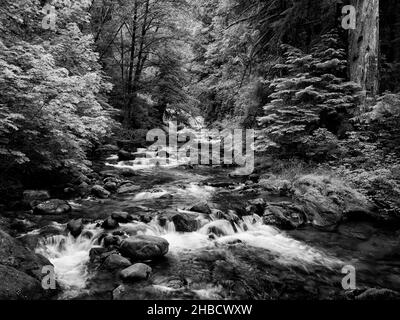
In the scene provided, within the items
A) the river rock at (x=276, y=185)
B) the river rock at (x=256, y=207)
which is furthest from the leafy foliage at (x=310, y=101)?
the river rock at (x=256, y=207)

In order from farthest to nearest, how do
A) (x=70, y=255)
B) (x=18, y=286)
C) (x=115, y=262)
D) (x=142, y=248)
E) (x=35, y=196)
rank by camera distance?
(x=35, y=196) < (x=70, y=255) < (x=142, y=248) < (x=115, y=262) < (x=18, y=286)

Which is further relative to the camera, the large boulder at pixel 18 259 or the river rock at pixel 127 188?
the river rock at pixel 127 188

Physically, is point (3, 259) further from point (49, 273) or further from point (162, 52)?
point (162, 52)

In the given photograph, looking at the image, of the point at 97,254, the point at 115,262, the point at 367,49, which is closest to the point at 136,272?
the point at 115,262

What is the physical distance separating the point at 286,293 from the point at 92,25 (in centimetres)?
1850

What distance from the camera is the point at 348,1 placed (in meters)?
11.3

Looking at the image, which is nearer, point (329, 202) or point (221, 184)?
point (329, 202)

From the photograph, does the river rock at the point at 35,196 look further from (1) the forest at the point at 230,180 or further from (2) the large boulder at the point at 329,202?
(2) the large boulder at the point at 329,202

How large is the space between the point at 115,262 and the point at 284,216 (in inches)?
172

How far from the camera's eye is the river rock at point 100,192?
9.25 metres

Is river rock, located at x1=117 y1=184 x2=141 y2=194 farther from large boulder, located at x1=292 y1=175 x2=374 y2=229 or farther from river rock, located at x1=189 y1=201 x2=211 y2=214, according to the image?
large boulder, located at x1=292 y1=175 x2=374 y2=229

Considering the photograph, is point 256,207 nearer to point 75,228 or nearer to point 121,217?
point 121,217

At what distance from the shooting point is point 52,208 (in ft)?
24.8

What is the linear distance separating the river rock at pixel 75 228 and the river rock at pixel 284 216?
430 centimetres
